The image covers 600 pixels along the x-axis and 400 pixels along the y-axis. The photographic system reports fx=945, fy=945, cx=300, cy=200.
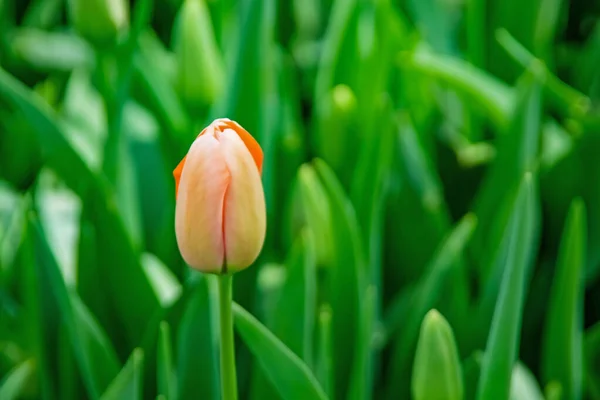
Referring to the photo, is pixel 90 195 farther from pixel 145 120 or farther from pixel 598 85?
pixel 598 85

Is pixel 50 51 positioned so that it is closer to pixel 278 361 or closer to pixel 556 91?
pixel 556 91

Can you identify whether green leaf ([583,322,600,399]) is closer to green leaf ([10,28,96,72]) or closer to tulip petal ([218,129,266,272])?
tulip petal ([218,129,266,272])

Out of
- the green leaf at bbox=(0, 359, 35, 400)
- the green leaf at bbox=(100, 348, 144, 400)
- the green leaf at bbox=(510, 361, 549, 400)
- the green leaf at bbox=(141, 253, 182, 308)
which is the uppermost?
the green leaf at bbox=(100, 348, 144, 400)

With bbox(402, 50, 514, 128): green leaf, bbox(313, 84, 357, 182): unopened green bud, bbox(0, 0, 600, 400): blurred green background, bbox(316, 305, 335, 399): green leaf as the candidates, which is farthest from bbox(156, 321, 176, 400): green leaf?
bbox(402, 50, 514, 128): green leaf

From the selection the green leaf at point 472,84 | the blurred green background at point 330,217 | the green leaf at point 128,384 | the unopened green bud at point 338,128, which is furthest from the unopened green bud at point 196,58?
the green leaf at point 128,384

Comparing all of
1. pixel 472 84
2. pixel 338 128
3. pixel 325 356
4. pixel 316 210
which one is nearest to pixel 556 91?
pixel 472 84

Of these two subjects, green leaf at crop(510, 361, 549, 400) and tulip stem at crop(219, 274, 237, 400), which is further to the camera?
green leaf at crop(510, 361, 549, 400)

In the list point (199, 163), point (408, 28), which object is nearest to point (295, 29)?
point (408, 28)
